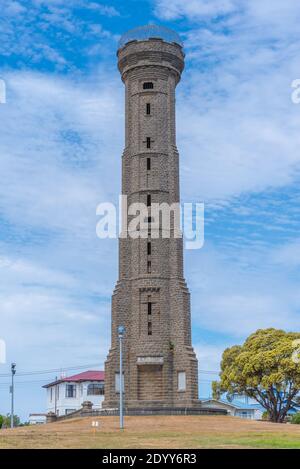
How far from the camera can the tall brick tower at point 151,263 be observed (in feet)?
188

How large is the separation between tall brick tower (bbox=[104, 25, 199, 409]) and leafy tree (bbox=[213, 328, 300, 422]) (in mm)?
8386

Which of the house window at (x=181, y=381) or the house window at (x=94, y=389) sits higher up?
the house window at (x=181, y=381)

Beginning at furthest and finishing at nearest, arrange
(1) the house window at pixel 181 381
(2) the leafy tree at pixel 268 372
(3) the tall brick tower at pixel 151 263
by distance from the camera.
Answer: (2) the leafy tree at pixel 268 372 < (3) the tall brick tower at pixel 151 263 < (1) the house window at pixel 181 381

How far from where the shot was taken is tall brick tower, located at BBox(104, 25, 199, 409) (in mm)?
57375

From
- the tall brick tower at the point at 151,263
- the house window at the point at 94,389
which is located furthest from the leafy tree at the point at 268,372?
the house window at the point at 94,389

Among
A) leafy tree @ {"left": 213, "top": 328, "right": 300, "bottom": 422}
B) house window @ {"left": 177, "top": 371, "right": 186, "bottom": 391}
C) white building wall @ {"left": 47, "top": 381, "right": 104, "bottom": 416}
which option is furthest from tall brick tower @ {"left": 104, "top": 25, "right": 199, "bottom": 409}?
white building wall @ {"left": 47, "top": 381, "right": 104, "bottom": 416}

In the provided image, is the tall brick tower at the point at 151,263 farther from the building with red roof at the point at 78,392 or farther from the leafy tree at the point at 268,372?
the building with red roof at the point at 78,392

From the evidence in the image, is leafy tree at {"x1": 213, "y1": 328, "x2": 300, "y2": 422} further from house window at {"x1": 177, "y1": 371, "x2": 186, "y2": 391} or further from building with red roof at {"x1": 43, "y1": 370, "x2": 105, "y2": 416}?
building with red roof at {"x1": 43, "y1": 370, "x2": 105, "y2": 416}

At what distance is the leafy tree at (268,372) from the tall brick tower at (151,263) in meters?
8.39

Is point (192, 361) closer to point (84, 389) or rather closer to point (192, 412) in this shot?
point (192, 412)
